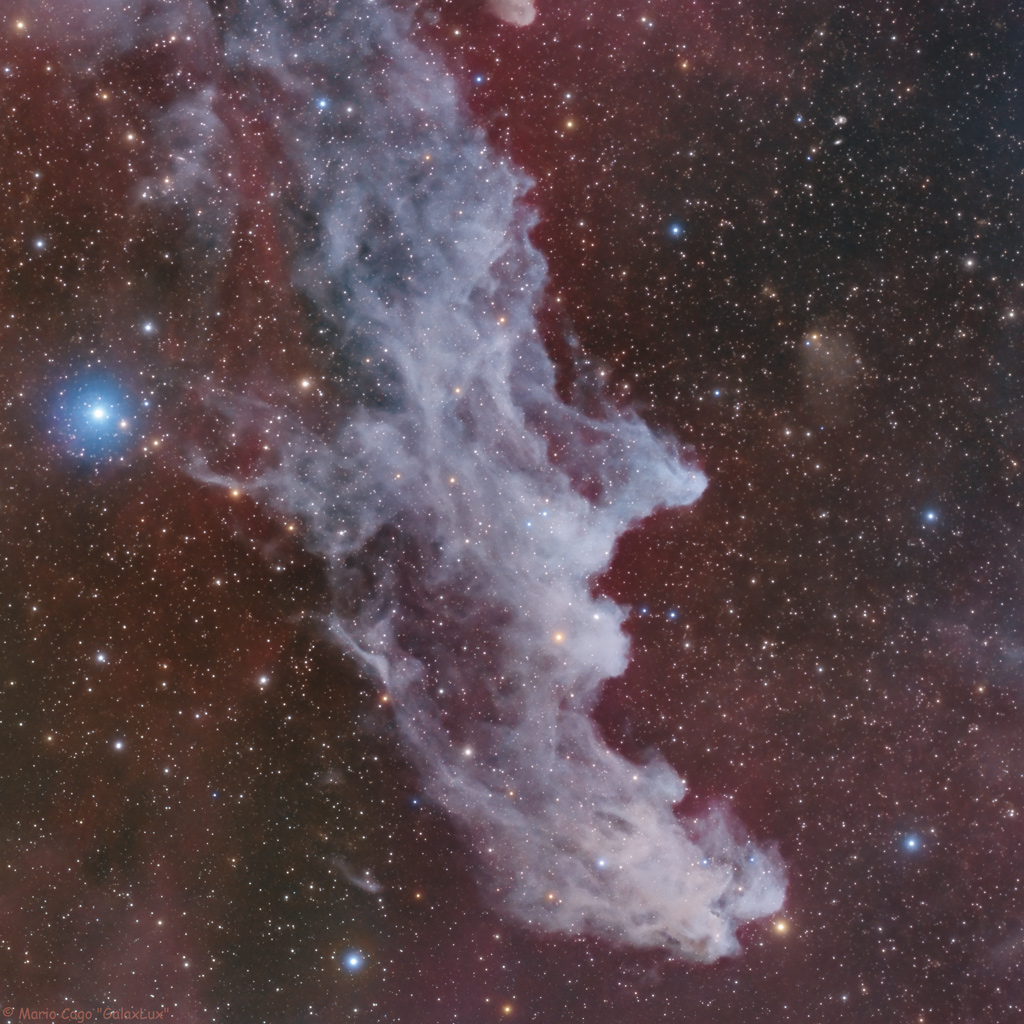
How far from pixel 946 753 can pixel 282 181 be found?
5.89 meters

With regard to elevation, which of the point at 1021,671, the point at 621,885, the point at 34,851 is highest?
the point at 1021,671

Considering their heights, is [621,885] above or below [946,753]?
below

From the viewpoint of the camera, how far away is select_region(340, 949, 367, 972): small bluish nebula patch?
15.4ft

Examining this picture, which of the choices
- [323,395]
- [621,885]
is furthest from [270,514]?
[621,885]

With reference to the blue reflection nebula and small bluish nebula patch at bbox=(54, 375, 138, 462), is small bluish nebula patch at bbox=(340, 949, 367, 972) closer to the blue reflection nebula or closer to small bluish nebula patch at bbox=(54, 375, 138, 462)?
the blue reflection nebula

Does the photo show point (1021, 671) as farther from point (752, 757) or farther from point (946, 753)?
point (752, 757)

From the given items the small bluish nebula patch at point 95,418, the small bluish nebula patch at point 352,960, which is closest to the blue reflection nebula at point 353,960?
the small bluish nebula patch at point 352,960

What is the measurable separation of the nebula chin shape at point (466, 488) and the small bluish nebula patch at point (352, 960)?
998mm

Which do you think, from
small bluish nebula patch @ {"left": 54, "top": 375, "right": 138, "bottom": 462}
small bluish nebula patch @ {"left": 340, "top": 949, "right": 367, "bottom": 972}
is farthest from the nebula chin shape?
small bluish nebula patch @ {"left": 340, "top": 949, "right": 367, "bottom": 972}

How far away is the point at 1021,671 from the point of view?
4566mm

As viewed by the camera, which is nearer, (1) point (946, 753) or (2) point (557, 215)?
(2) point (557, 215)

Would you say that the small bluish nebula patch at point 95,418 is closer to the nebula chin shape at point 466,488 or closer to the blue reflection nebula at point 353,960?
the nebula chin shape at point 466,488

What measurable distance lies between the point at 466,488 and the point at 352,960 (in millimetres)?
3417

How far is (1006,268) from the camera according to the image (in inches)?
175
